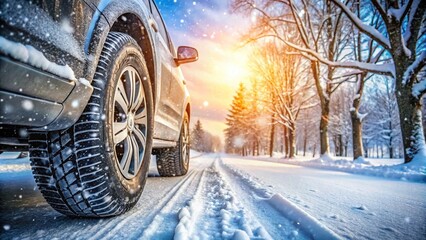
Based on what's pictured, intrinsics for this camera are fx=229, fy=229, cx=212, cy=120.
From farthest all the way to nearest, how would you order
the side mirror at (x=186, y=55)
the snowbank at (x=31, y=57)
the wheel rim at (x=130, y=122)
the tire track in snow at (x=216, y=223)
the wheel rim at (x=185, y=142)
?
1. the wheel rim at (x=185, y=142)
2. the side mirror at (x=186, y=55)
3. the wheel rim at (x=130, y=122)
4. the tire track in snow at (x=216, y=223)
5. the snowbank at (x=31, y=57)

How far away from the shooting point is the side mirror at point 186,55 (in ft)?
10.9

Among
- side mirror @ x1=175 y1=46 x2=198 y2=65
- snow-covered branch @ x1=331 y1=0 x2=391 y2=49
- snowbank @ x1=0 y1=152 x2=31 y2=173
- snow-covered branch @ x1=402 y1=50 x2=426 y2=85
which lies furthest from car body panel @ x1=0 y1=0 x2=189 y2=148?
snow-covered branch @ x1=331 y1=0 x2=391 y2=49

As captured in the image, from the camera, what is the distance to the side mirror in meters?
3.32

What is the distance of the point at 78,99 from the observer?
1.07 meters

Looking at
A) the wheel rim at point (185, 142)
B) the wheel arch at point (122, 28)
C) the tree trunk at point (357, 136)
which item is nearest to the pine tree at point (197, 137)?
the tree trunk at point (357, 136)

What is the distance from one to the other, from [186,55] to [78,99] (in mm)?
2418

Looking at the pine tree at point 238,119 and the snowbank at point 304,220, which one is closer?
the snowbank at point 304,220

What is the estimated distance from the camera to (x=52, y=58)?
35.4 inches

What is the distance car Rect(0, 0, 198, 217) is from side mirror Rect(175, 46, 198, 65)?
1.36m

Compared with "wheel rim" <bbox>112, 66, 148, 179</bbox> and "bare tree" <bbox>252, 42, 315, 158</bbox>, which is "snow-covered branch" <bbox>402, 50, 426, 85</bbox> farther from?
"bare tree" <bbox>252, 42, 315, 158</bbox>

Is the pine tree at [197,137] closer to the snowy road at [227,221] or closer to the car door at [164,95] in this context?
the car door at [164,95]

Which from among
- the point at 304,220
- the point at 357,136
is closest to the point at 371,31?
the point at 357,136

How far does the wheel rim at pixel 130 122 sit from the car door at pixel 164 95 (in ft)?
1.44

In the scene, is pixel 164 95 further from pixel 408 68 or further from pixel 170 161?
pixel 408 68
